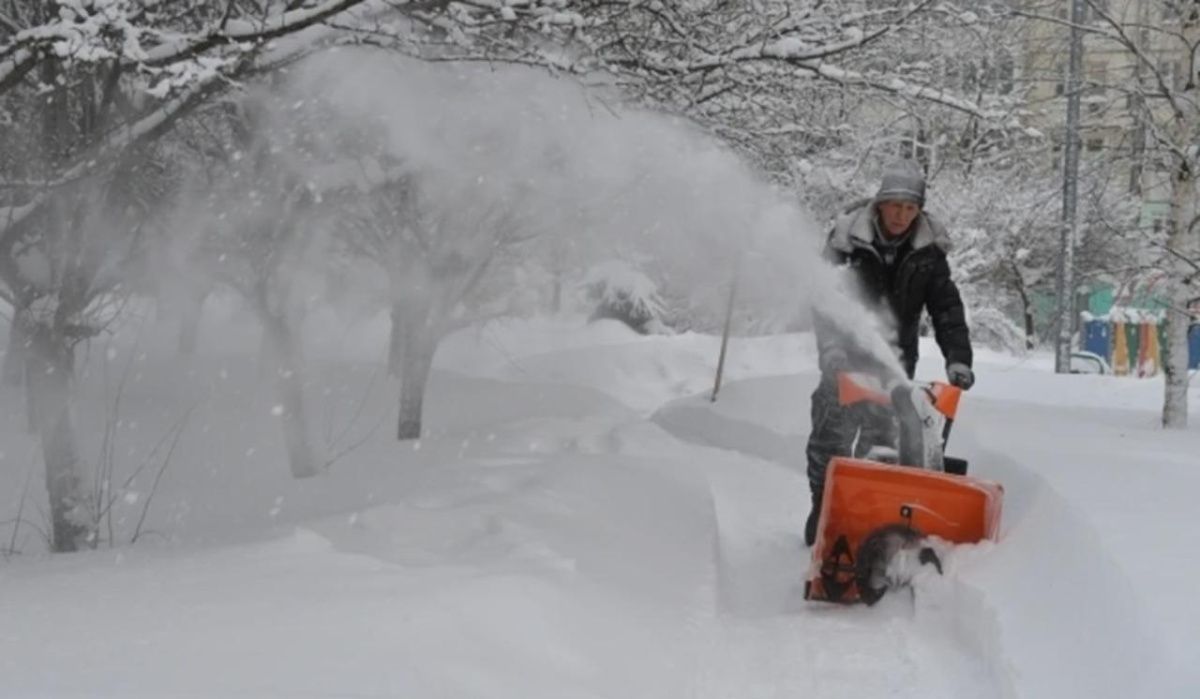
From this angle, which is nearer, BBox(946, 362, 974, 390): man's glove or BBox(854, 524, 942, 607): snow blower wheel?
BBox(854, 524, 942, 607): snow blower wheel

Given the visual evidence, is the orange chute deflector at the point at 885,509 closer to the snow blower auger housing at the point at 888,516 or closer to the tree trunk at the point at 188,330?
the snow blower auger housing at the point at 888,516

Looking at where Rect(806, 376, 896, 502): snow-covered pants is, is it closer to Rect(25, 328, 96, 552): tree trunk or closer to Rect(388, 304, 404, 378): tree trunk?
Rect(25, 328, 96, 552): tree trunk

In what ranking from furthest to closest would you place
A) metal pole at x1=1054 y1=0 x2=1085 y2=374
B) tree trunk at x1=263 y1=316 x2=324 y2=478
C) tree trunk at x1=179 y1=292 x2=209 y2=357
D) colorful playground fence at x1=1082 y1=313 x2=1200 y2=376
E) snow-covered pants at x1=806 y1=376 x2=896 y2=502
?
colorful playground fence at x1=1082 y1=313 x2=1200 y2=376
tree trunk at x1=179 y1=292 x2=209 y2=357
tree trunk at x1=263 y1=316 x2=324 y2=478
metal pole at x1=1054 y1=0 x2=1085 y2=374
snow-covered pants at x1=806 y1=376 x2=896 y2=502

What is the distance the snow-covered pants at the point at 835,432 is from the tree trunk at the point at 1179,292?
18.3 ft

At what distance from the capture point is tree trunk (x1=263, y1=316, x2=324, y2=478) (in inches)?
Answer: 442

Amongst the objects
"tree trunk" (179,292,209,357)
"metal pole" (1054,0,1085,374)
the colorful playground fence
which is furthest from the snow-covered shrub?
"metal pole" (1054,0,1085,374)

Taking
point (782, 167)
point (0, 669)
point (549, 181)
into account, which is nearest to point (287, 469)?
point (549, 181)

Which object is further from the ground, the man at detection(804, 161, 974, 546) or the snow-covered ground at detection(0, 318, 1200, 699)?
the man at detection(804, 161, 974, 546)

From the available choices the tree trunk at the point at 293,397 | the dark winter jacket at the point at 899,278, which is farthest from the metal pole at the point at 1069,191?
the tree trunk at the point at 293,397

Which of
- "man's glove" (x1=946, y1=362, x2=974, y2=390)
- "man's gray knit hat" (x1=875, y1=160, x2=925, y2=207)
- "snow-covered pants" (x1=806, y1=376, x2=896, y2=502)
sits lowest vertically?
"snow-covered pants" (x1=806, y1=376, x2=896, y2=502)

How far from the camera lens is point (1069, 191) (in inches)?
621

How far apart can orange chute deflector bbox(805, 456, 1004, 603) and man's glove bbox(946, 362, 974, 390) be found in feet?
2.07

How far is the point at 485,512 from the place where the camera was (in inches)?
219

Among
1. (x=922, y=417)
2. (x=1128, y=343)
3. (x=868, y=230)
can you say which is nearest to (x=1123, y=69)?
(x=868, y=230)
